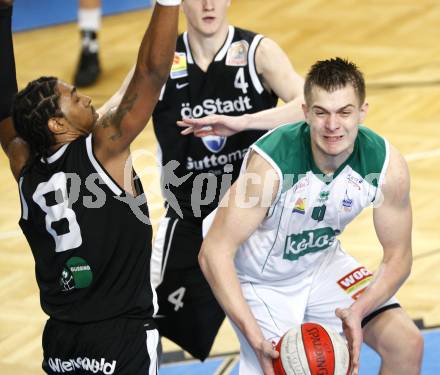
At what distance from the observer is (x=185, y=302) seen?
19.4 ft

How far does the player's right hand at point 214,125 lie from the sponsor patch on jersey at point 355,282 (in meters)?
0.88

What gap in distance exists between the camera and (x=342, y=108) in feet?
15.5

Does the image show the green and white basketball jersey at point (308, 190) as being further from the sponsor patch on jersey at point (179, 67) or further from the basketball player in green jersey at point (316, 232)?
the sponsor patch on jersey at point (179, 67)

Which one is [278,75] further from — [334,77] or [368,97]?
Answer: [368,97]

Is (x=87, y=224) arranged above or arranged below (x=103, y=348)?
above

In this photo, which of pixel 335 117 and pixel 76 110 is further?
pixel 335 117

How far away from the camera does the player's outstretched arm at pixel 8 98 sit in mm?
4836

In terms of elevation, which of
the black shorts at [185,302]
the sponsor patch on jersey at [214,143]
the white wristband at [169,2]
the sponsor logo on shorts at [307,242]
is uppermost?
the white wristband at [169,2]

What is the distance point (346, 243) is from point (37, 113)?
346 centimetres

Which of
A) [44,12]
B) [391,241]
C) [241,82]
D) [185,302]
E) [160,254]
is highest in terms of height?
[44,12]

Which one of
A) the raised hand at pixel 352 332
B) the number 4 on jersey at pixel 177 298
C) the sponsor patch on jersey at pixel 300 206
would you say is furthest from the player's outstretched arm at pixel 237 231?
the number 4 on jersey at pixel 177 298

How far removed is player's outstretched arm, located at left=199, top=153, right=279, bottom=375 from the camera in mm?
4781

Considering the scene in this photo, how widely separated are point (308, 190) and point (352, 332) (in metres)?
0.64

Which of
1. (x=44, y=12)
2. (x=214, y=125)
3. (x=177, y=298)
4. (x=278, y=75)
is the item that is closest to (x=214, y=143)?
(x=278, y=75)
